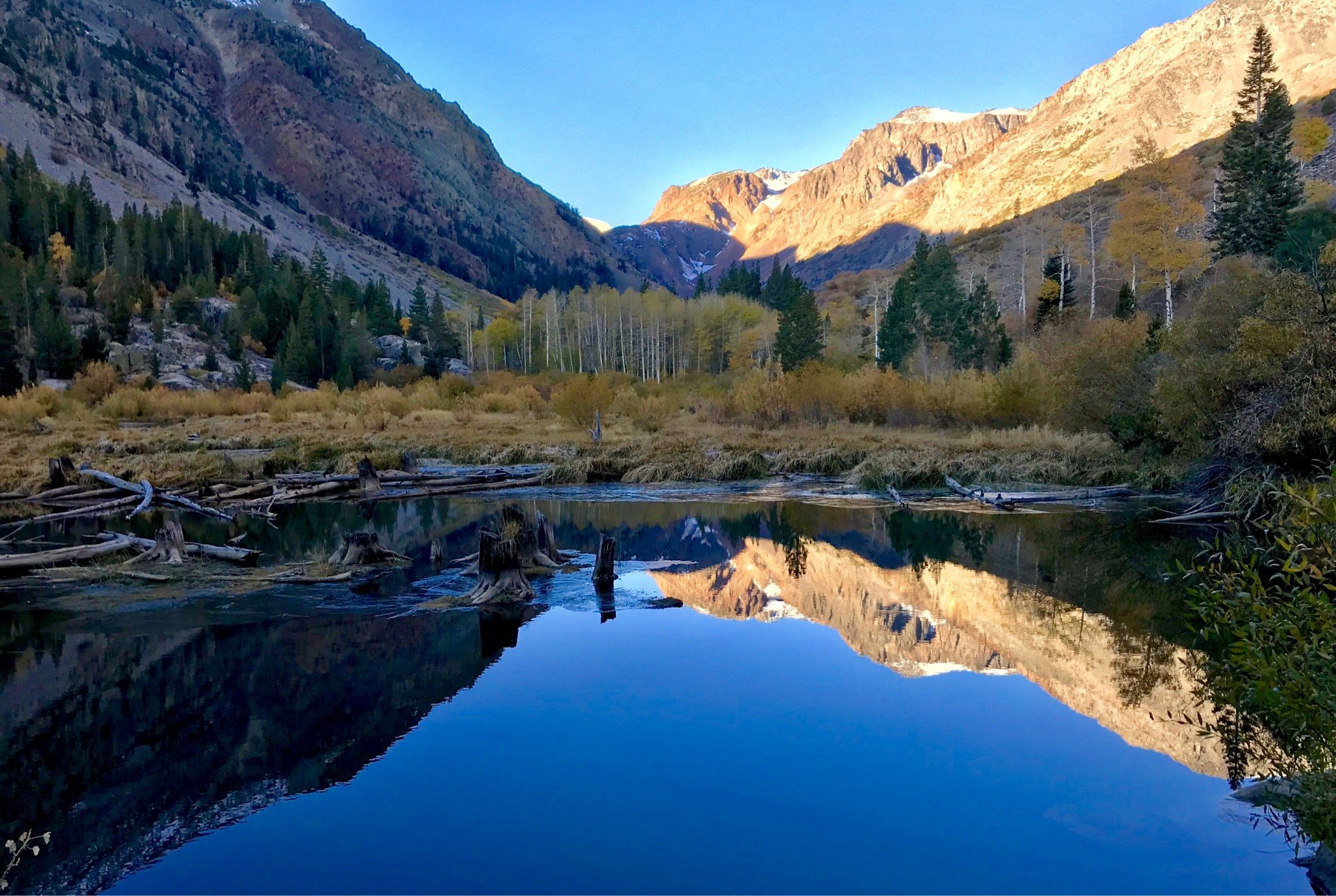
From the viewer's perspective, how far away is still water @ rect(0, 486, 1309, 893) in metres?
6.29

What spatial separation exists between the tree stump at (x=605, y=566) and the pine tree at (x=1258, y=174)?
39786 mm

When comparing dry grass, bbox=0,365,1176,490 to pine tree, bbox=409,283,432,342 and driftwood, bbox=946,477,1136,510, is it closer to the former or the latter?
driftwood, bbox=946,477,1136,510

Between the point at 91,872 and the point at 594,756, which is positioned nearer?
the point at 91,872

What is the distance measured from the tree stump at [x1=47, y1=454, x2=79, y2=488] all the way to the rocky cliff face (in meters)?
19.3

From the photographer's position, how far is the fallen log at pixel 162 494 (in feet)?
71.7

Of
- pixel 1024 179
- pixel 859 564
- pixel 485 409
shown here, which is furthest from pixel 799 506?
pixel 1024 179

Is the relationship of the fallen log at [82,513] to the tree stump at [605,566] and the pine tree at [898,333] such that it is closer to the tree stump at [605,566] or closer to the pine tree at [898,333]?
the tree stump at [605,566]

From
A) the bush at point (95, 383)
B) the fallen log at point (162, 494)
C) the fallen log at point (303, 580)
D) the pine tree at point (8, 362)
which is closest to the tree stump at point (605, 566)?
the fallen log at point (303, 580)

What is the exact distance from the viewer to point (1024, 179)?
174 m

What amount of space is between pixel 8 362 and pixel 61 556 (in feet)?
164

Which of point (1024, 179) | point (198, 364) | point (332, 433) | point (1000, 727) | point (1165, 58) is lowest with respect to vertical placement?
point (1000, 727)

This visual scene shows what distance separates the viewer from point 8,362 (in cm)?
5431

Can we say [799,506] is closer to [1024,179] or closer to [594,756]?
[594,756]

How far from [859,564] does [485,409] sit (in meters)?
39.6
